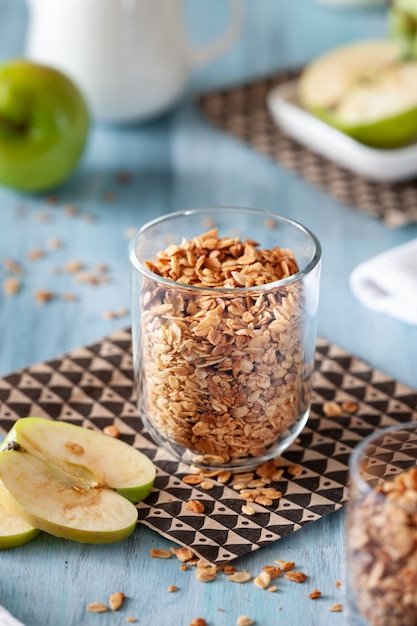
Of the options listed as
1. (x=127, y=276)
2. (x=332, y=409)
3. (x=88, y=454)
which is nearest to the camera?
(x=88, y=454)

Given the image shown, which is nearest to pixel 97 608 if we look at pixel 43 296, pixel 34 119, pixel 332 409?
pixel 332 409

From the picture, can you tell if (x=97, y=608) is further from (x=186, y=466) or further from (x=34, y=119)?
(x=34, y=119)

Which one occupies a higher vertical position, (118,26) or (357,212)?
(118,26)

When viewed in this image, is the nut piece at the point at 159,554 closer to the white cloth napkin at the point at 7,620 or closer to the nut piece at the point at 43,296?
the white cloth napkin at the point at 7,620

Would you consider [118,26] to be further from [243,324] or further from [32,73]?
[243,324]

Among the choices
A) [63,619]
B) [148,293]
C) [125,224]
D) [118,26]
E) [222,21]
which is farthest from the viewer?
[222,21]

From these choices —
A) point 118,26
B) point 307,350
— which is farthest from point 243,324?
point 118,26
